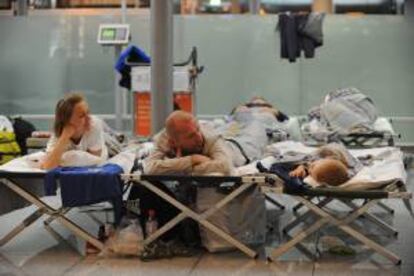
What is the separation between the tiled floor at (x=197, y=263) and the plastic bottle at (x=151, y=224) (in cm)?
21

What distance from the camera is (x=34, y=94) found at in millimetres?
11164

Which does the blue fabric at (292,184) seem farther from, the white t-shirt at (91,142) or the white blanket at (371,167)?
the white t-shirt at (91,142)

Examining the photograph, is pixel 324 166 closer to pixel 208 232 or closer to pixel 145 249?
pixel 208 232

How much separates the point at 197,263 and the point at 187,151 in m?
0.73

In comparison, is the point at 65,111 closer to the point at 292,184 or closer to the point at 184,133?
the point at 184,133

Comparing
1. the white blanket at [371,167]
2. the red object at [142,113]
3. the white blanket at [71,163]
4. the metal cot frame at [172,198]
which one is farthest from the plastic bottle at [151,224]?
the red object at [142,113]

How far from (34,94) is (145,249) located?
21.8 ft

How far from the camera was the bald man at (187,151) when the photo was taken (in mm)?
4953

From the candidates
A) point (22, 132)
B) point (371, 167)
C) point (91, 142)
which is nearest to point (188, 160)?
point (91, 142)

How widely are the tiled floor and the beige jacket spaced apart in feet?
1.77

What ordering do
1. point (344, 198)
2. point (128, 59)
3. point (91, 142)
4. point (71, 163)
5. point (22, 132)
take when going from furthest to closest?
→ point (128, 59), point (22, 132), point (91, 142), point (71, 163), point (344, 198)

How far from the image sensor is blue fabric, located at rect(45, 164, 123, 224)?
4.89m

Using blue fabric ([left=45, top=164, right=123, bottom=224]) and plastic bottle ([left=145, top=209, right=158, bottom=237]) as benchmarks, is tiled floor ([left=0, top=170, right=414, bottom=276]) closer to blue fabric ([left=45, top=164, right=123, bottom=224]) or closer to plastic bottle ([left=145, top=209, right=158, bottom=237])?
plastic bottle ([left=145, top=209, right=158, bottom=237])

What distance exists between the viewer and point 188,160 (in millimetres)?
4961
